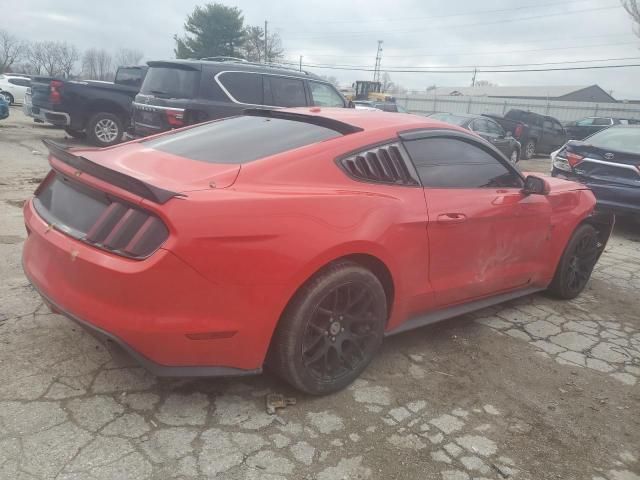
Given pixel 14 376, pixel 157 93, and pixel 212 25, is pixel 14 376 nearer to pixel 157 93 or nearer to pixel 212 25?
pixel 157 93

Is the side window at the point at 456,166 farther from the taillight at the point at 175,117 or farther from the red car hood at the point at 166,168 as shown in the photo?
the taillight at the point at 175,117

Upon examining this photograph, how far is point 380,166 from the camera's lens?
296cm

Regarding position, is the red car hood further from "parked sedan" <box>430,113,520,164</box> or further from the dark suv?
"parked sedan" <box>430,113,520,164</box>

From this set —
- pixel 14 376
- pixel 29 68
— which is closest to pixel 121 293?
pixel 14 376

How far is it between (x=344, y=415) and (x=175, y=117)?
20.4 ft

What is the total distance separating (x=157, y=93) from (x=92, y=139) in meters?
3.93

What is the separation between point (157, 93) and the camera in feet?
26.9

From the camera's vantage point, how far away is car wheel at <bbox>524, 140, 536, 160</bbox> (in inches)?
685

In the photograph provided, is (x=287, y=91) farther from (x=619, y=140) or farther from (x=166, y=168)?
(x=166, y=168)

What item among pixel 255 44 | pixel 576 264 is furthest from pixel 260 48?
pixel 576 264

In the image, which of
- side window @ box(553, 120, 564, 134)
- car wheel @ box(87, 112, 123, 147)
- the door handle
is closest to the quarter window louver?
the door handle

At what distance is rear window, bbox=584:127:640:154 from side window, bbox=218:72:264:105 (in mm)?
4999

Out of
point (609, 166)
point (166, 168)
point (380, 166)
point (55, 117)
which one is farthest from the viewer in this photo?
point (55, 117)

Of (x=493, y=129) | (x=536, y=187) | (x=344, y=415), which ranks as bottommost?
(x=344, y=415)
